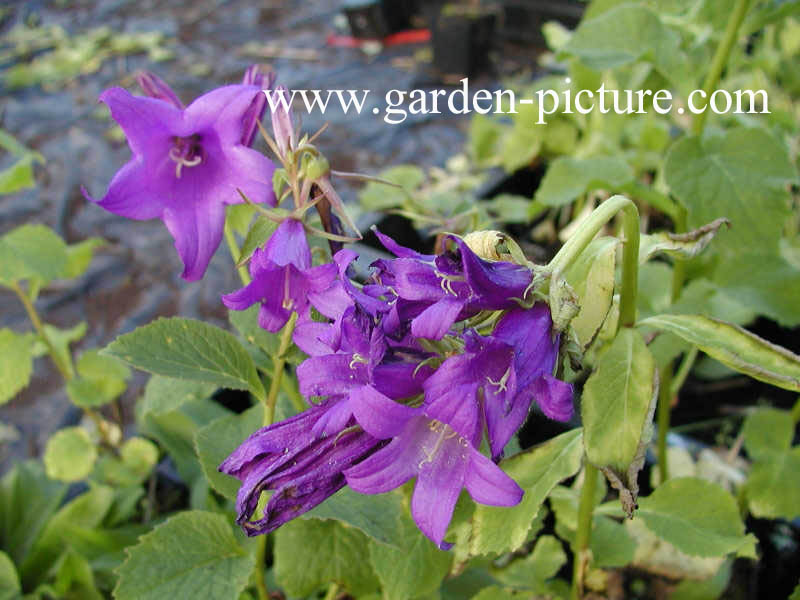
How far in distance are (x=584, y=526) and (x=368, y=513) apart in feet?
0.92

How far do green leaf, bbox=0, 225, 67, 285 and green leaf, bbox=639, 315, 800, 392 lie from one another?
0.97 metres

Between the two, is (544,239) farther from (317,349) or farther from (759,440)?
(317,349)

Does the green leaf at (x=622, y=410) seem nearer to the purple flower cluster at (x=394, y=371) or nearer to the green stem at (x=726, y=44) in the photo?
the purple flower cluster at (x=394, y=371)

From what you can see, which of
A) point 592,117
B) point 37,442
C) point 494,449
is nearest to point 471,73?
point 592,117

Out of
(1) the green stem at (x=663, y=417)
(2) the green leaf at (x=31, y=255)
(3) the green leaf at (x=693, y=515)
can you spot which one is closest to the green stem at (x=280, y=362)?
(3) the green leaf at (x=693, y=515)

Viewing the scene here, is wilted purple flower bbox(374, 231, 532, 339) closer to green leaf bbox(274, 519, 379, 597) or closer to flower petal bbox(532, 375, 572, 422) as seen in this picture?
flower petal bbox(532, 375, 572, 422)

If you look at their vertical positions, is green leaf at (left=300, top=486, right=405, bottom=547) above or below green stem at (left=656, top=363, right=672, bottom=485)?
above

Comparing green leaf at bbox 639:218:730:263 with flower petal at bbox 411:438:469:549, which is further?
green leaf at bbox 639:218:730:263

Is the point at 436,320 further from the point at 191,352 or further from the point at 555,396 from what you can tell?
the point at 191,352

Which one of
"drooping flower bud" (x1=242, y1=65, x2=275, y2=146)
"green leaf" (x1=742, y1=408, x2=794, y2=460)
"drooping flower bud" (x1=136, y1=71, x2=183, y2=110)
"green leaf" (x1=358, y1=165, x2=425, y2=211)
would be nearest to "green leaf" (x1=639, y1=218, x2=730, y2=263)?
"drooping flower bud" (x1=242, y1=65, x2=275, y2=146)

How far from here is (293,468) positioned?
52cm

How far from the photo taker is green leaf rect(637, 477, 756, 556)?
2.50 feet

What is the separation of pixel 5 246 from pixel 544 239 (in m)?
1.47

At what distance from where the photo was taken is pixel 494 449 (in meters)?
0.49
